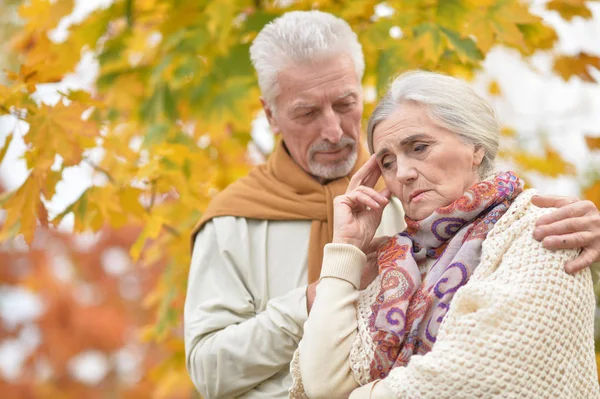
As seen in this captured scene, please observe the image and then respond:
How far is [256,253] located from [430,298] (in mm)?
809

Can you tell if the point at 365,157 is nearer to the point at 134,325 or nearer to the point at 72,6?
the point at 72,6

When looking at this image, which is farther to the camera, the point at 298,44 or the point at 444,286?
the point at 298,44

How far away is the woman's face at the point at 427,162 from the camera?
1.89 m

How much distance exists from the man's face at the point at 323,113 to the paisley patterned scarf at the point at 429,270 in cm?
59

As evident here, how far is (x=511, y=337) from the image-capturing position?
1.62m

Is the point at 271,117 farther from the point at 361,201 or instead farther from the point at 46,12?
the point at 46,12

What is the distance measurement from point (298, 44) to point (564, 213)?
1.03 m

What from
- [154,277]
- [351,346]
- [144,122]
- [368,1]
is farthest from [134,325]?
[351,346]

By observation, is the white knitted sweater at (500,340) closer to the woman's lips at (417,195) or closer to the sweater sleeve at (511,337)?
the sweater sleeve at (511,337)

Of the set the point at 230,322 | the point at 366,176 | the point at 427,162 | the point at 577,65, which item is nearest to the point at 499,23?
the point at 577,65

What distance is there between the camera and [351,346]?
182cm

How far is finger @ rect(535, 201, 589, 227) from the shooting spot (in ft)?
5.74

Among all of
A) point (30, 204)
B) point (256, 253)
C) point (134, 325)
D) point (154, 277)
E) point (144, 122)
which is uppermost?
point (30, 204)

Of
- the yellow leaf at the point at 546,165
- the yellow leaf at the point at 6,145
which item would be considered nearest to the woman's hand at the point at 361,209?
the yellow leaf at the point at 6,145
